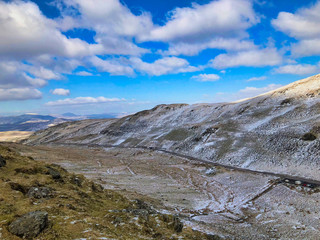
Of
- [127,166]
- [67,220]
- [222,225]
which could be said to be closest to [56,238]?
[67,220]

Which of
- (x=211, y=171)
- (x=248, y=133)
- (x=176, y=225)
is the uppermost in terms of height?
(x=248, y=133)

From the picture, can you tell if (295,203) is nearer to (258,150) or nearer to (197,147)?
(258,150)

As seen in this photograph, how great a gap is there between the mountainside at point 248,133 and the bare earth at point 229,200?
10476 mm

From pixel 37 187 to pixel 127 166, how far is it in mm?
45691

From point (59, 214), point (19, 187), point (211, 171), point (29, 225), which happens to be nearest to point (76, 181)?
point (19, 187)

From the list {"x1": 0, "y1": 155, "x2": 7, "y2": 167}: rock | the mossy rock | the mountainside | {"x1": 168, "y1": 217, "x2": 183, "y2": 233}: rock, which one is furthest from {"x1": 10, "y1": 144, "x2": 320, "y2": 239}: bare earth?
the mossy rock

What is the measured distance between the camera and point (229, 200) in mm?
34031

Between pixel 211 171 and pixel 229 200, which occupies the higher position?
pixel 211 171

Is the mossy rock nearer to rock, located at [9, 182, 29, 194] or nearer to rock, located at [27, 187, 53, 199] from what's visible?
rock, located at [27, 187, 53, 199]

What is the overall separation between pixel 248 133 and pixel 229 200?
42.3m

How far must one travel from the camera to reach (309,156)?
152 ft

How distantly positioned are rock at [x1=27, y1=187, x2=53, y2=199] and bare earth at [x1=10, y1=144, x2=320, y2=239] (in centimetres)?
1251

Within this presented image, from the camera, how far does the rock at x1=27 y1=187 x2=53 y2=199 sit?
44.0 feet

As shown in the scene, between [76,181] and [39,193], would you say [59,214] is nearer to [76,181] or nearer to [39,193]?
[39,193]
